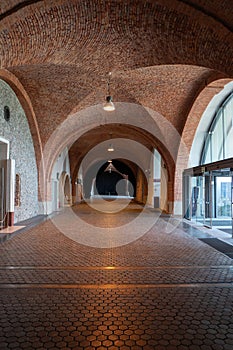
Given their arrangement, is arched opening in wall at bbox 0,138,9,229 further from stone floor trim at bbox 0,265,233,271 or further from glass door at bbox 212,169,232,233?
glass door at bbox 212,169,232,233

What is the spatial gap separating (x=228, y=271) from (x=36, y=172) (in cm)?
959

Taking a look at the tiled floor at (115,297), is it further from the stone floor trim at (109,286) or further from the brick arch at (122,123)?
the brick arch at (122,123)

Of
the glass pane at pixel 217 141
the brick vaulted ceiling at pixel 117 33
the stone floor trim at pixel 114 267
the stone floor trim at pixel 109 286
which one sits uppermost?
the brick vaulted ceiling at pixel 117 33

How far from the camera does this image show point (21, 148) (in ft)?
35.1

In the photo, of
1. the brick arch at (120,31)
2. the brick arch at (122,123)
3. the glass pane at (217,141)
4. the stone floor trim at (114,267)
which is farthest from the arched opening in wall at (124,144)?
the stone floor trim at (114,267)

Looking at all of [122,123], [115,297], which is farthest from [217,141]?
[115,297]

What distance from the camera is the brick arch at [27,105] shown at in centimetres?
837

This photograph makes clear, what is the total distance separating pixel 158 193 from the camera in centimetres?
1809

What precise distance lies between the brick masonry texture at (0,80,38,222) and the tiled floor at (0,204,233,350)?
418 centimetres

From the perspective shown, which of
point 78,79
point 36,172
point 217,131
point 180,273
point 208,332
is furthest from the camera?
point 36,172

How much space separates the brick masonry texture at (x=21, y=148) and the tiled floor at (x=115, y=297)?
13.7ft

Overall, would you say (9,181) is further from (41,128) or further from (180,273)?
(180,273)

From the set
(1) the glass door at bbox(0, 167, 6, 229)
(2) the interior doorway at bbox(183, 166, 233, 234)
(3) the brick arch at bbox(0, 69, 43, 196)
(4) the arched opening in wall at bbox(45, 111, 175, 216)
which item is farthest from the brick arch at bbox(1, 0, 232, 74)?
(2) the interior doorway at bbox(183, 166, 233, 234)

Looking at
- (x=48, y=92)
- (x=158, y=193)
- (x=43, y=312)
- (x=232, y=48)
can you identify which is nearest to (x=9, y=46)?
(x=232, y=48)
